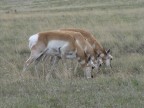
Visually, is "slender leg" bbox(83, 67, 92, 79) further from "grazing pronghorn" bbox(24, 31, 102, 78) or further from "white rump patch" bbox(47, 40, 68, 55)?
"white rump patch" bbox(47, 40, 68, 55)

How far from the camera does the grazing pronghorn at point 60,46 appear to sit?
11.1 m

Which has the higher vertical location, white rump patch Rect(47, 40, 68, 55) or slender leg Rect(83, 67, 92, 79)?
white rump patch Rect(47, 40, 68, 55)

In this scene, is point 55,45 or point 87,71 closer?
point 87,71

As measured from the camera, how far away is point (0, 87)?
8328 mm

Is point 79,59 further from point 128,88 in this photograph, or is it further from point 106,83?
point 128,88

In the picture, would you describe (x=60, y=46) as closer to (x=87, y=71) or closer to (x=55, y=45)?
(x=55, y=45)

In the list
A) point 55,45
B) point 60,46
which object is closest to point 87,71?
point 60,46

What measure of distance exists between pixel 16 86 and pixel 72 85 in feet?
3.81

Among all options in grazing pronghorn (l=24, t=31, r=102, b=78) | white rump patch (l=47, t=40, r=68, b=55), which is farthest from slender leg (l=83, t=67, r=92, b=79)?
white rump patch (l=47, t=40, r=68, b=55)

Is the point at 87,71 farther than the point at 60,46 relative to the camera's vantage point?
No

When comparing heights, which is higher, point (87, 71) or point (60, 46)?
point (60, 46)

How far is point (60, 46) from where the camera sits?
11148 millimetres

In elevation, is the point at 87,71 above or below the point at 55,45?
below

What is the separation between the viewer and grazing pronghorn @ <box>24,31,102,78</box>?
36.3 ft
